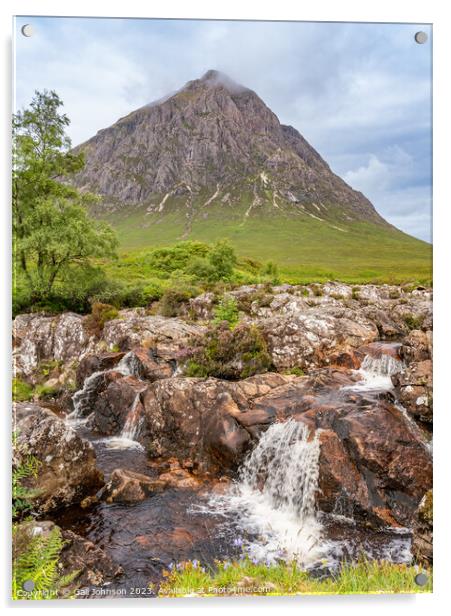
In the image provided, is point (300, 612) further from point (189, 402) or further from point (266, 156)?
point (266, 156)

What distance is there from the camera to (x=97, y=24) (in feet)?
18.5

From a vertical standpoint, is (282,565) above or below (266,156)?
below

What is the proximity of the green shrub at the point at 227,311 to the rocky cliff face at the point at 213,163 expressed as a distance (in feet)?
7.62

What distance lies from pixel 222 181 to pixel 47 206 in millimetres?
4114

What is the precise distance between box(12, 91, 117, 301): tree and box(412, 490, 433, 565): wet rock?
24.5 feet

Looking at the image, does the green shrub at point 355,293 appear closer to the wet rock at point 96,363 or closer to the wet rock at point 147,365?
the wet rock at point 147,365

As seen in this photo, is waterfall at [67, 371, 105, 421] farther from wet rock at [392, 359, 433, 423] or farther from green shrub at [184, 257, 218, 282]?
wet rock at [392, 359, 433, 423]

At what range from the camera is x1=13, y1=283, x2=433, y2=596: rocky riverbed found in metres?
5.30

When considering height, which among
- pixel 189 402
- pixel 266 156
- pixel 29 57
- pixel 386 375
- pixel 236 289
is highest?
pixel 29 57

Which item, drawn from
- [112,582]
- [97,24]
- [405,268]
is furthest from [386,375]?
[97,24]

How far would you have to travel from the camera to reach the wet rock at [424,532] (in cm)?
499

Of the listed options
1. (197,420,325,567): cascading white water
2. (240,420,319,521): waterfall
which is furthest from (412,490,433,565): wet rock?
(240,420,319,521): waterfall

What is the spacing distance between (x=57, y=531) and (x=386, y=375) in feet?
23.1

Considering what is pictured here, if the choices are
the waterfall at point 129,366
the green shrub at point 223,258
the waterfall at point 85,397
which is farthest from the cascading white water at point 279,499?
the waterfall at point 129,366
